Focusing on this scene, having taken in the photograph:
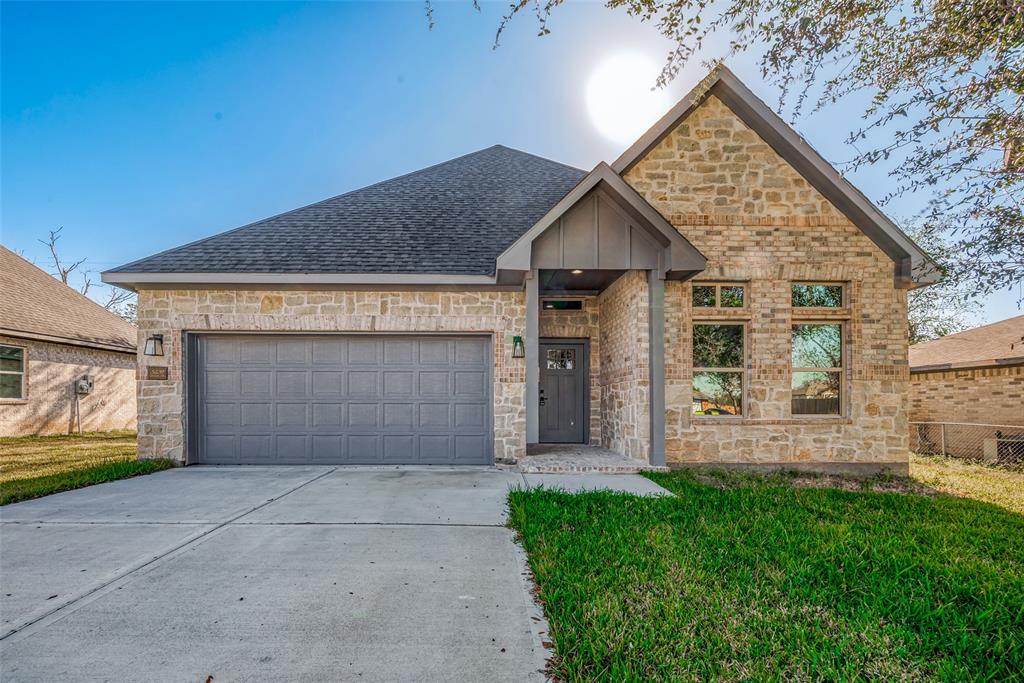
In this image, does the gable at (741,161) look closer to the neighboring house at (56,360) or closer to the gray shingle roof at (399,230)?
the gray shingle roof at (399,230)

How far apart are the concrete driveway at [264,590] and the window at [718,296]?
5082 mm

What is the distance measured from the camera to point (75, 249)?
27969 millimetres

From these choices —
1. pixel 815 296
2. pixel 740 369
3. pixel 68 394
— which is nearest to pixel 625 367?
pixel 740 369

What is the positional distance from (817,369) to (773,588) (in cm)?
612

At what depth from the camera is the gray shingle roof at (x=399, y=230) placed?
8.16 metres

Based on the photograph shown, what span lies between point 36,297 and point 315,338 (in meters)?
12.9

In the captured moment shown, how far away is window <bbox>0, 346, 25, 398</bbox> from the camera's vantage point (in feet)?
41.3

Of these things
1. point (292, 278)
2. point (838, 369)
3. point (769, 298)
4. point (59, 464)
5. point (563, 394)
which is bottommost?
point (59, 464)

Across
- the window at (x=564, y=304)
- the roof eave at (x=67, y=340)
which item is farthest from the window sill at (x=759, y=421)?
the roof eave at (x=67, y=340)

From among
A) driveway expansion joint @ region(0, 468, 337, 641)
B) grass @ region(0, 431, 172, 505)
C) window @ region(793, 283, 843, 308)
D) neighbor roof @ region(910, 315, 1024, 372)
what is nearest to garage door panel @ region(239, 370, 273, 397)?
grass @ region(0, 431, 172, 505)

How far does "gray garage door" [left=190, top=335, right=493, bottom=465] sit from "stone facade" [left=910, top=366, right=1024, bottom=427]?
11.8 m

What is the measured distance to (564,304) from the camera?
1051 centimetres

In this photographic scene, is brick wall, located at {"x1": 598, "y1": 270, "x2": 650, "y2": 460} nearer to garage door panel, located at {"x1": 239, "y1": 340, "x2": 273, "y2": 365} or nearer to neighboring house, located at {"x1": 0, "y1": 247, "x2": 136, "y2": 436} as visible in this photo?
garage door panel, located at {"x1": 239, "y1": 340, "x2": 273, "y2": 365}

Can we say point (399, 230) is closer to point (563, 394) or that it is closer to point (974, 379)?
point (563, 394)
